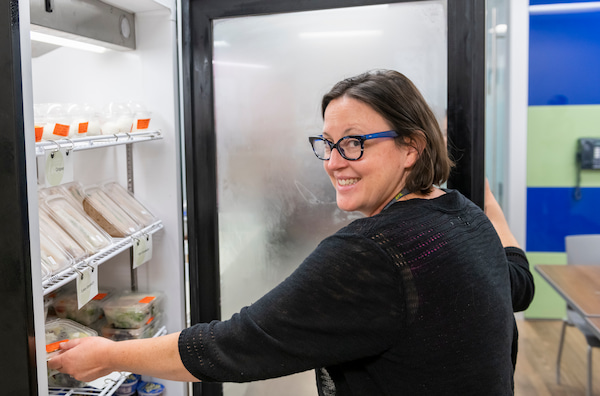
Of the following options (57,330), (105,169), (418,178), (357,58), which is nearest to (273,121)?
(357,58)

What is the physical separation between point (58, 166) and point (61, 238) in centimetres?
22

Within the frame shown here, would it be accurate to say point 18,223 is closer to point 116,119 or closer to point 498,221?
point 116,119

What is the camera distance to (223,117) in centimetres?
196

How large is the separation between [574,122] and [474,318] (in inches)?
148

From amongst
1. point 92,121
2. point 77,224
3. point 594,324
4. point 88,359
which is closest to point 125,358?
point 88,359

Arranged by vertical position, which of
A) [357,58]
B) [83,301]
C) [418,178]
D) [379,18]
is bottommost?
[83,301]

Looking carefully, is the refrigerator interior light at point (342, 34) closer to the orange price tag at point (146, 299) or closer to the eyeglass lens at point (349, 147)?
the eyeglass lens at point (349, 147)

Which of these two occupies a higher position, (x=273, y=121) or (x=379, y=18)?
(x=379, y=18)

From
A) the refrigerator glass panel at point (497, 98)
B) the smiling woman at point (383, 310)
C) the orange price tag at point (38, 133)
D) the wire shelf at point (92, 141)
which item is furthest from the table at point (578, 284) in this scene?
the orange price tag at point (38, 133)

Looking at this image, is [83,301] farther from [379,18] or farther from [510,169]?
[510,169]

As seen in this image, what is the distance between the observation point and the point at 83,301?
4.71ft

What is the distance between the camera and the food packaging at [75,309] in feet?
5.77

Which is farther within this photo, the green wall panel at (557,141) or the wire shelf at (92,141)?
the green wall panel at (557,141)

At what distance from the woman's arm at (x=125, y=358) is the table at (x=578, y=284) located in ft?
6.36
